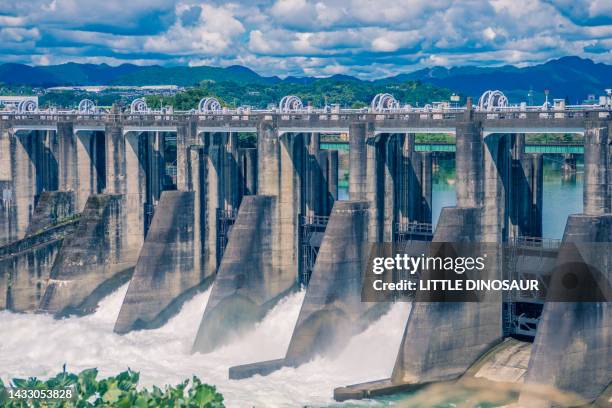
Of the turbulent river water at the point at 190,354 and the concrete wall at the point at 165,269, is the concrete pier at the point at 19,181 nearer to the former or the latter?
the turbulent river water at the point at 190,354

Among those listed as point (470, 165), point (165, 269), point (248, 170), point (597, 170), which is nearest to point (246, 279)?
point (165, 269)

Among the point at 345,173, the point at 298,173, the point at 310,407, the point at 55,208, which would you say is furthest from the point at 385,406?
the point at 345,173

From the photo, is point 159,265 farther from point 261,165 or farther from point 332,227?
point 332,227

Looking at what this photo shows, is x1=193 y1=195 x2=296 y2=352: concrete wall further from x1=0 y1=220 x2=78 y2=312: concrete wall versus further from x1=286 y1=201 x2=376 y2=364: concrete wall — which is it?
x1=0 y1=220 x2=78 y2=312: concrete wall

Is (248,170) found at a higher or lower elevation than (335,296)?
higher

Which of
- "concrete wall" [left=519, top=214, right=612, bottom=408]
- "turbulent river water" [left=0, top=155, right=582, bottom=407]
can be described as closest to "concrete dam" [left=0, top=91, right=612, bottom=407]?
"concrete wall" [left=519, top=214, right=612, bottom=408]

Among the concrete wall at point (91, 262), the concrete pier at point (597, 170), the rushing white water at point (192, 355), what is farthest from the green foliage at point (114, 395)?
the concrete wall at point (91, 262)

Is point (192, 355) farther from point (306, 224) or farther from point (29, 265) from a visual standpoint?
point (29, 265)
